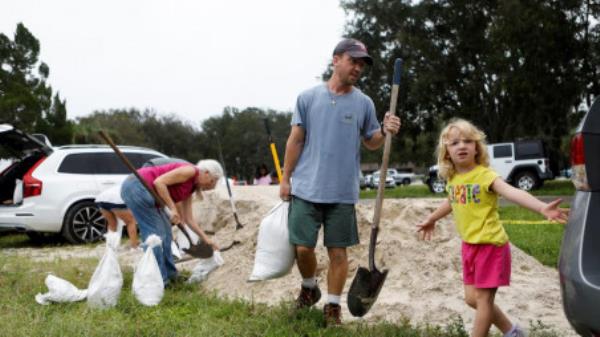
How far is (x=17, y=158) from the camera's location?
9.28m

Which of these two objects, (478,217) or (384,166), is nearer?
(478,217)

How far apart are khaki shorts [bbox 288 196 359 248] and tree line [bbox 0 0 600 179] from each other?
6807mm

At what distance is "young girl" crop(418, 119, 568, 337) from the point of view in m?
3.09

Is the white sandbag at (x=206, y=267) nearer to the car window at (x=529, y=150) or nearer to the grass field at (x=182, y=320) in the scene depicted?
the grass field at (x=182, y=320)

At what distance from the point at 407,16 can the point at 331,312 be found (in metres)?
21.5

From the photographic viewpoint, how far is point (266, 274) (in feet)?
13.4

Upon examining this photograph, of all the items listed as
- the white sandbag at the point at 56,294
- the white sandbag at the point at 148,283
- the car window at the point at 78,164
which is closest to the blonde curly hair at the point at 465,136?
the white sandbag at the point at 148,283

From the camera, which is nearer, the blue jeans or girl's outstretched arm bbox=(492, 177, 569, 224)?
girl's outstretched arm bbox=(492, 177, 569, 224)

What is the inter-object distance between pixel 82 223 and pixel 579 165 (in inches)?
344

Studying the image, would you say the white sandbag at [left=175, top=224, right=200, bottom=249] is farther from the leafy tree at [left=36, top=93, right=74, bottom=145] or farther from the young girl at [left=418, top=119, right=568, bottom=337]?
the leafy tree at [left=36, top=93, right=74, bottom=145]

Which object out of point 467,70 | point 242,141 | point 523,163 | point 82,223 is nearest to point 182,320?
point 82,223

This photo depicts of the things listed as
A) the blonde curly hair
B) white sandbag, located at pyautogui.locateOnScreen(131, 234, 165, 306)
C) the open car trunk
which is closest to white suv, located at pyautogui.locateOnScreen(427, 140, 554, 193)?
the open car trunk

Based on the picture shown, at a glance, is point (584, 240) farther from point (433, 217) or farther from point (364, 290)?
point (364, 290)

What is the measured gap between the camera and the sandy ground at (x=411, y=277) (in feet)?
14.1
